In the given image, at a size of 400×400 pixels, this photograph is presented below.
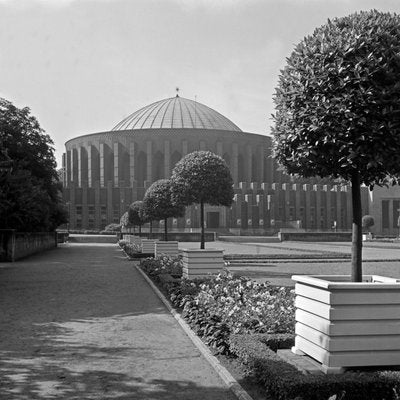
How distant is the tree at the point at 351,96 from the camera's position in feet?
19.8

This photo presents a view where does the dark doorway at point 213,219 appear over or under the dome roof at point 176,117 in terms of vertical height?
under

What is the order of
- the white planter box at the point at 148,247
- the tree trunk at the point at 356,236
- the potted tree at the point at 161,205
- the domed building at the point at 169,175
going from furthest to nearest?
the domed building at the point at 169,175 → the white planter box at the point at 148,247 → the potted tree at the point at 161,205 → the tree trunk at the point at 356,236

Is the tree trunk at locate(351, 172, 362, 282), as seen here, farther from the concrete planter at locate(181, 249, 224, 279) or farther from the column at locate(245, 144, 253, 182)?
the column at locate(245, 144, 253, 182)

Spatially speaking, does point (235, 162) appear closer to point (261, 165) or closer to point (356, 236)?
point (261, 165)

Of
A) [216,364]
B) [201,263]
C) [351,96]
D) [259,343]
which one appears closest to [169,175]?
[201,263]

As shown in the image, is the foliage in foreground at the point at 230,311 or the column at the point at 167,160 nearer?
the foliage in foreground at the point at 230,311

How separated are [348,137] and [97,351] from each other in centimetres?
449

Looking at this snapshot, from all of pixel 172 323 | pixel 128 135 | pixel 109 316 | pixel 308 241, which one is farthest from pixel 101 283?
pixel 128 135

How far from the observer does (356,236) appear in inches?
261

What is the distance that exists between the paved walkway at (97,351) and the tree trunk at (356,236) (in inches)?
79.1

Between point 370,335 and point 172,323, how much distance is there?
16.4 feet

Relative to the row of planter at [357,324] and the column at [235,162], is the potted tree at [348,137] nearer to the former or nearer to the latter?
the row of planter at [357,324]

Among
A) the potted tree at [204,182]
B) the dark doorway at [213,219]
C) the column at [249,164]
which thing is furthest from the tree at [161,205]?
the column at [249,164]

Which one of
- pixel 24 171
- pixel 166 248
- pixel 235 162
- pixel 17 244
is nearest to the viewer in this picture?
pixel 166 248
